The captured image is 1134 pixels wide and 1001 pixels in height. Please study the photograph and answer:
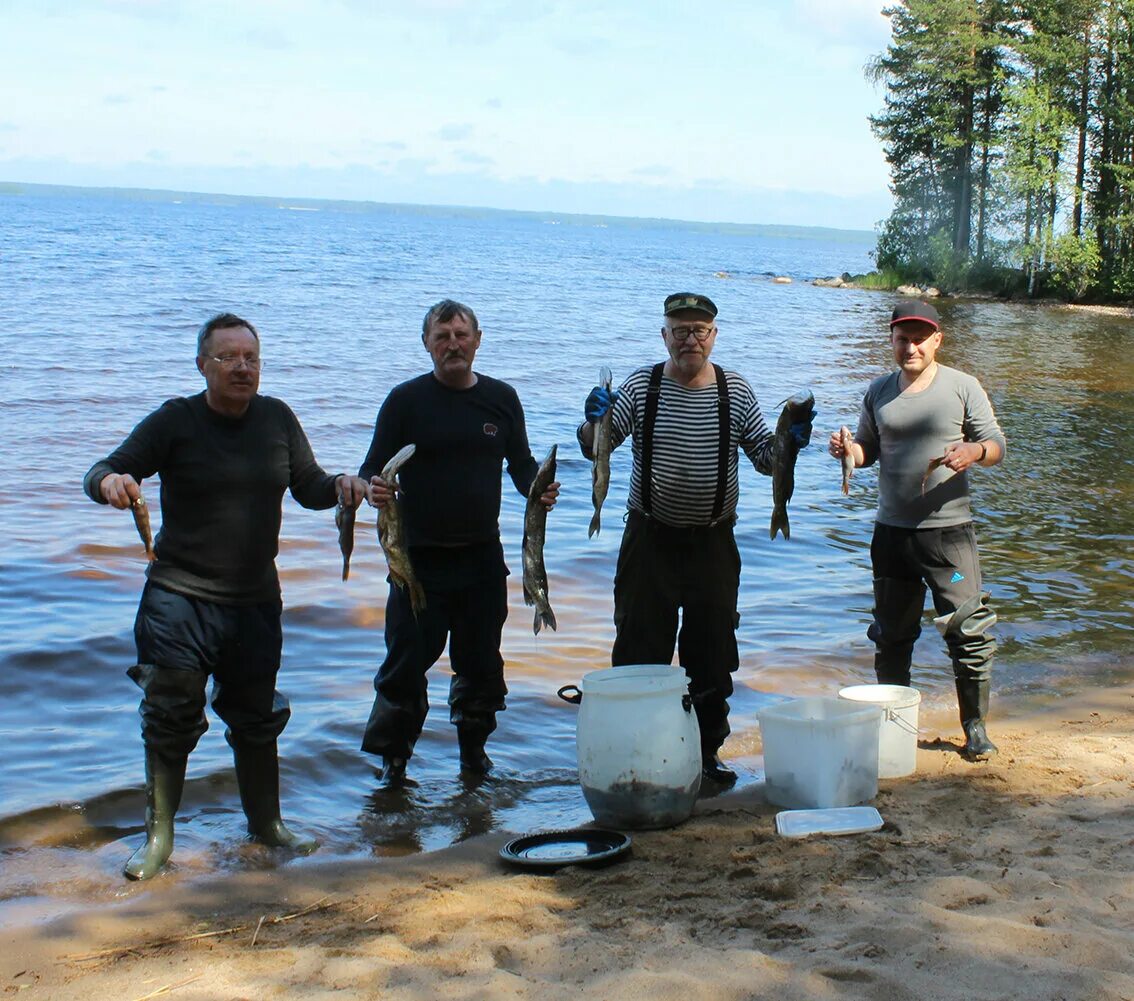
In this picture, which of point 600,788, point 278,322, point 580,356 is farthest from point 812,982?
point 278,322

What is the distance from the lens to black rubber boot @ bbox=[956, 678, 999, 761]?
6.57 m

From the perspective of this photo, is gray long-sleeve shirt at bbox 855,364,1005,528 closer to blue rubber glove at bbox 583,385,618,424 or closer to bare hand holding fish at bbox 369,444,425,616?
blue rubber glove at bbox 583,385,618,424

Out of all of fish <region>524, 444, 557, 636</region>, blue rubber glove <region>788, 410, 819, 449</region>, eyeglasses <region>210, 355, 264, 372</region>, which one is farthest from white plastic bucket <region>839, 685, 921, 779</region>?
eyeglasses <region>210, 355, 264, 372</region>

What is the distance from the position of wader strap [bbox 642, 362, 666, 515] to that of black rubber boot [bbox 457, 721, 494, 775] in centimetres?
158

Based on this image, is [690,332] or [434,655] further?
[434,655]

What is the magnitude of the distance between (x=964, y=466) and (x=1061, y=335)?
3425cm

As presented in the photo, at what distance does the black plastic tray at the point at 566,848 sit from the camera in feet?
17.3

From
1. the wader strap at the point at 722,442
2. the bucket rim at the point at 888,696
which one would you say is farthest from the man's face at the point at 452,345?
the bucket rim at the point at 888,696

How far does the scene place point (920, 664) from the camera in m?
9.09

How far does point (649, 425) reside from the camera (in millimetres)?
5930

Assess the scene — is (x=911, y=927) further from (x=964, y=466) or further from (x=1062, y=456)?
(x=1062, y=456)

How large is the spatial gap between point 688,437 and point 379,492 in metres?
1.43

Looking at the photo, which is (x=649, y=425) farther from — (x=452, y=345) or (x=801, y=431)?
(x=452, y=345)

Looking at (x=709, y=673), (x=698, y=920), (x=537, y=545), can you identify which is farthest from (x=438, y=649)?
(x=698, y=920)
